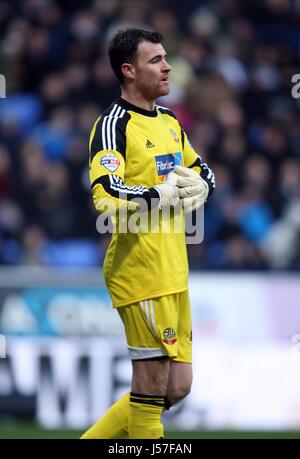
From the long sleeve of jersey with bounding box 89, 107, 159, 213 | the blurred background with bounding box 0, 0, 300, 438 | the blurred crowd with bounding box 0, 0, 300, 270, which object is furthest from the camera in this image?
the blurred crowd with bounding box 0, 0, 300, 270

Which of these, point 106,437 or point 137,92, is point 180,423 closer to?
point 106,437

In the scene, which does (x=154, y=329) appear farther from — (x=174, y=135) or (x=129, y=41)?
(x=129, y=41)

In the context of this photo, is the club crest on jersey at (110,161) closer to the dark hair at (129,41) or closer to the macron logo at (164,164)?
the macron logo at (164,164)

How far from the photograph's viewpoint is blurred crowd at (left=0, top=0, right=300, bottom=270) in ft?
39.6

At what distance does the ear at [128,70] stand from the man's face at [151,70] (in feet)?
0.07

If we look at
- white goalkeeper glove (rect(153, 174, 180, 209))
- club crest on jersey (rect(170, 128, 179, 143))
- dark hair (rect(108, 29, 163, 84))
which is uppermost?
dark hair (rect(108, 29, 163, 84))

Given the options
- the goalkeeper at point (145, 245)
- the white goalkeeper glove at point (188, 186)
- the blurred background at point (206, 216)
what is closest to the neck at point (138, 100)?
the goalkeeper at point (145, 245)

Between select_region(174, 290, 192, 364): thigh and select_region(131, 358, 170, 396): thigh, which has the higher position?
select_region(174, 290, 192, 364): thigh

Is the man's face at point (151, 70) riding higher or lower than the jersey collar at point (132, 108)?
higher

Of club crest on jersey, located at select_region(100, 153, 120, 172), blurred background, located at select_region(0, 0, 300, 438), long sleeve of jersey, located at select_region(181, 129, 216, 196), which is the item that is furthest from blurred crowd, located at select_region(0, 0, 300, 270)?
club crest on jersey, located at select_region(100, 153, 120, 172)

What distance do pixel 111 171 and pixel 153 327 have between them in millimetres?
919

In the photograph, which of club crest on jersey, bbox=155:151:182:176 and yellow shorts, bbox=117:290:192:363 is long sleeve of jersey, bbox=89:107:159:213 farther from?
yellow shorts, bbox=117:290:192:363

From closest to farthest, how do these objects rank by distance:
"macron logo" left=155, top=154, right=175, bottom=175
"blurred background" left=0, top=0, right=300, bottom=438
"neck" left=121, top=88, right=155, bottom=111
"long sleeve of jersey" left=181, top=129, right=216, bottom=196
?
"macron logo" left=155, top=154, right=175, bottom=175 → "neck" left=121, top=88, right=155, bottom=111 → "long sleeve of jersey" left=181, top=129, right=216, bottom=196 → "blurred background" left=0, top=0, right=300, bottom=438

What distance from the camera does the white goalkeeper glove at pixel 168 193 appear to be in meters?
6.50
